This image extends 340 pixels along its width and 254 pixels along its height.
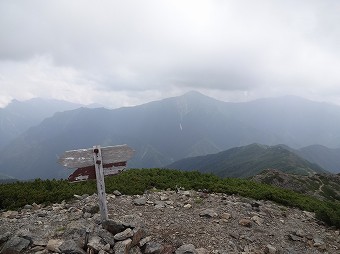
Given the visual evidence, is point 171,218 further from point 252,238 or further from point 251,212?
point 251,212

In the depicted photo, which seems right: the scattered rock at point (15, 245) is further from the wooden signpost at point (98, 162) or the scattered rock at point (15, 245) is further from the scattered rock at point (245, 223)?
the scattered rock at point (245, 223)

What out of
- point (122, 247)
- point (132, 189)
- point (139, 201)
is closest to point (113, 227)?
point (122, 247)

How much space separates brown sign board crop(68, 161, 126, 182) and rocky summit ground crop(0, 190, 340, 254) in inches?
62.0

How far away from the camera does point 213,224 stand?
1212 cm

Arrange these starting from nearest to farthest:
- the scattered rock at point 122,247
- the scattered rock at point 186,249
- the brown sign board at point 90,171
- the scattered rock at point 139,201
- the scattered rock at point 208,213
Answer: the scattered rock at point 122,247 < the scattered rock at point 186,249 < the brown sign board at point 90,171 < the scattered rock at point 208,213 < the scattered rock at point 139,201

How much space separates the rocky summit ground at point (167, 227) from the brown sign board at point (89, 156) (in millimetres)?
1993

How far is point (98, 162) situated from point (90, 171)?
45 cm

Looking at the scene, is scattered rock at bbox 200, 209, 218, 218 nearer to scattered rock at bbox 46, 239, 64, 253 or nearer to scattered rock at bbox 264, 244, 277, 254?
scattered rock at bbox 264, 244, 277, 254

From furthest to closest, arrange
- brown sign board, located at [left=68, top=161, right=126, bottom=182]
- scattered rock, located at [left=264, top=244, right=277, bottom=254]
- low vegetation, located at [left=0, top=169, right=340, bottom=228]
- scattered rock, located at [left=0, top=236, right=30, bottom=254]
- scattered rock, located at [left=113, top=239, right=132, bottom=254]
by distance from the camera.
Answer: low vegetation, located at [left=0, top=169, right=340, bottom=228] < scattered rock, located at [left=264, top=244, right=277, bottom=254] < brown sign board, located at [left=68, top=161, right=126, bottom=182] < scattered rock, located at [left=0, top=236, right=30, bottom=254] < scattered rock, located at [left=113, top=239, right=132, bottom=254]

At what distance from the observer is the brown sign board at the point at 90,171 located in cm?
1007

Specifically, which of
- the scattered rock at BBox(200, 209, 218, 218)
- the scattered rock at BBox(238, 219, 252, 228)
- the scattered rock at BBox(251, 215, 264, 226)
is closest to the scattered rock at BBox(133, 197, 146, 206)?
the scattered rock at BBox(200, 209, 218, 218)

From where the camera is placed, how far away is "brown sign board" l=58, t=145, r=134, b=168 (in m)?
9.80

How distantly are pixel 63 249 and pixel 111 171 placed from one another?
118 inches

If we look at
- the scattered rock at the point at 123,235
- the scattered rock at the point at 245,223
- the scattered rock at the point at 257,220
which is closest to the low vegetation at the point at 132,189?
the scattered rock at the point at 257,220
